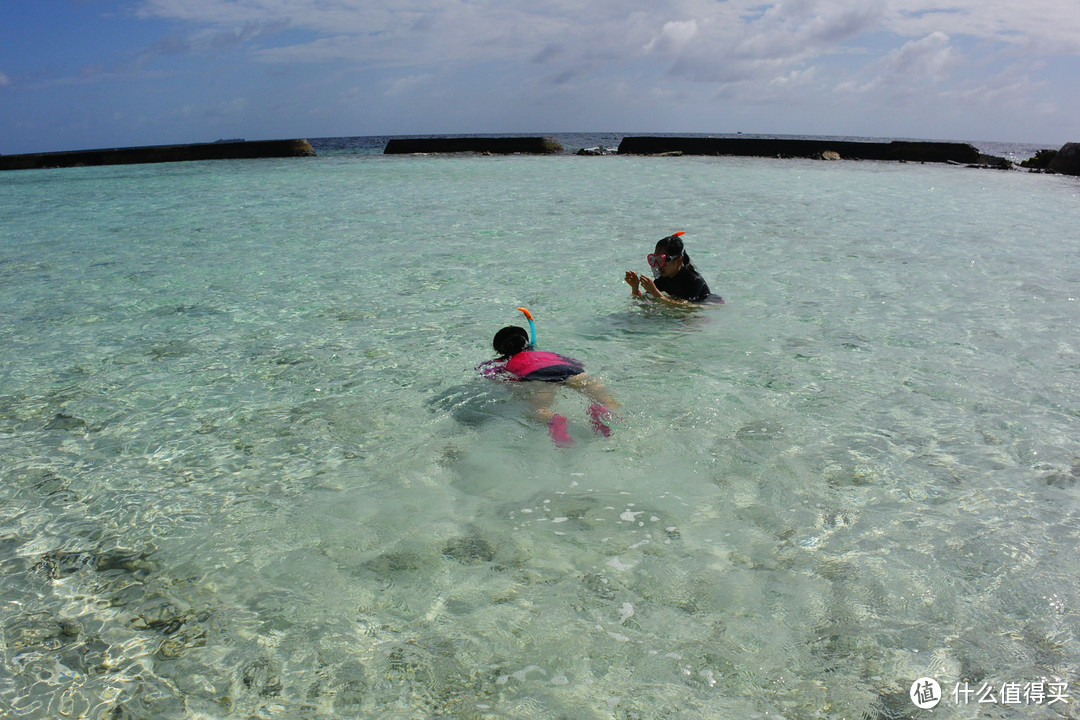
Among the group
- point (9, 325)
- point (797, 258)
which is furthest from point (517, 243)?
point (9, 325)

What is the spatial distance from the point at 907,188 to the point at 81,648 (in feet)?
83.9

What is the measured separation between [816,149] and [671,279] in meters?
40.4

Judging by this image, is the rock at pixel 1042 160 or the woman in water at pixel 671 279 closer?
the woman in water at pixel 671 279

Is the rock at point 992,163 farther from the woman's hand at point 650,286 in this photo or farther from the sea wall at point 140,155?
the sea wall at point 140,155

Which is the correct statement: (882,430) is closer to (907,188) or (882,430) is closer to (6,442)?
(6,442)

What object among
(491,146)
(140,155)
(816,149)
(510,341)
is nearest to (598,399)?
(510,341)

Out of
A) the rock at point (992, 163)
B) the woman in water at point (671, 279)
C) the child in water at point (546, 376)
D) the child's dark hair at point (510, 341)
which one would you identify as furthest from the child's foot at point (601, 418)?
the rock at point (992, 163)

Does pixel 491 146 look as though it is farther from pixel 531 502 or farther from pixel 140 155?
pixel 531 502

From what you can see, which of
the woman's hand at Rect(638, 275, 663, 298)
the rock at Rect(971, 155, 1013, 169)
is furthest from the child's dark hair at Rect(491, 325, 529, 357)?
the rock at Rect(971, 155, 1013, 169)

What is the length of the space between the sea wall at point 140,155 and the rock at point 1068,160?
145ft

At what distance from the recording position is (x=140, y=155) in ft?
137

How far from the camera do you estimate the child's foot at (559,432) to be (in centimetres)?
425

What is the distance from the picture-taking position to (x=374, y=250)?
1098 centimetres

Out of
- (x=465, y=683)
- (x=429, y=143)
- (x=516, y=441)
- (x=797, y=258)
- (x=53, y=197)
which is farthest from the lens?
(x=429, y=143)
